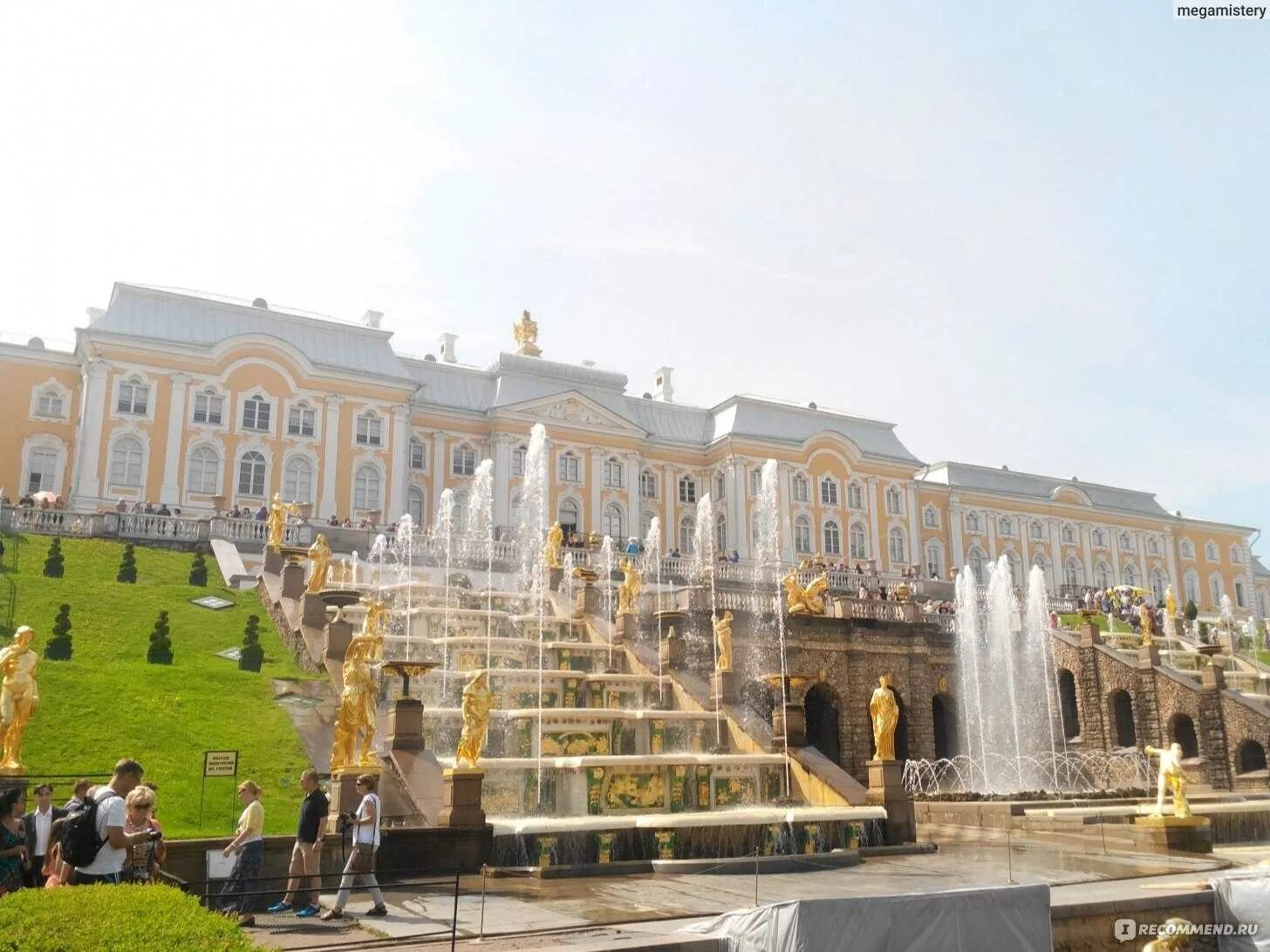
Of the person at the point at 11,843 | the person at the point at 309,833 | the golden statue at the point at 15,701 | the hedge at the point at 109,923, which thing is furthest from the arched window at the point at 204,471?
the hedge at the point at 109,923

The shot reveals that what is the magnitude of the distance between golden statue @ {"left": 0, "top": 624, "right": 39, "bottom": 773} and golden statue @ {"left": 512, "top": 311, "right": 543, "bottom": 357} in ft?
164

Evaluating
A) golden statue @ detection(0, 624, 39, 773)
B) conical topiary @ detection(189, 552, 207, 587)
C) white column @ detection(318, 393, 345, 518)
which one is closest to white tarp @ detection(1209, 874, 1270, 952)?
golden statue @ detection(0, 624, 39, 773)

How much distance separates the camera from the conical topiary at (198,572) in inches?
1244

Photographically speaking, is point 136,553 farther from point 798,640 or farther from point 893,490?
point 893,490

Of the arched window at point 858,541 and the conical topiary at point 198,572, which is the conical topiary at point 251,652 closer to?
the conical topiary at point 198,572

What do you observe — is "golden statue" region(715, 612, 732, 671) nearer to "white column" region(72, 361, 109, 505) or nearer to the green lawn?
the green lawn

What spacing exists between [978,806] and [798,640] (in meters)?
10.4

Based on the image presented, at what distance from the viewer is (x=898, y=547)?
224 feet

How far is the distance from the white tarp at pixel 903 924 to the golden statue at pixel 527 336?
5653cm

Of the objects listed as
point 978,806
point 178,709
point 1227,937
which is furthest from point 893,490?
point 1227,937

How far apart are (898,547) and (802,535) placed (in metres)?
7.57

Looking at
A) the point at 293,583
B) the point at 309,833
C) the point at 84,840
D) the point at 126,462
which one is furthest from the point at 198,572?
the point at 84,840

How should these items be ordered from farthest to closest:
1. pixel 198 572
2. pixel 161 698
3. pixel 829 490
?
1. pixel 829 490
2. pixel 198 572
3. pixel 161 698

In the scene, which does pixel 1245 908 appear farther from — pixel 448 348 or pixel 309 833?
pixel 448 348
